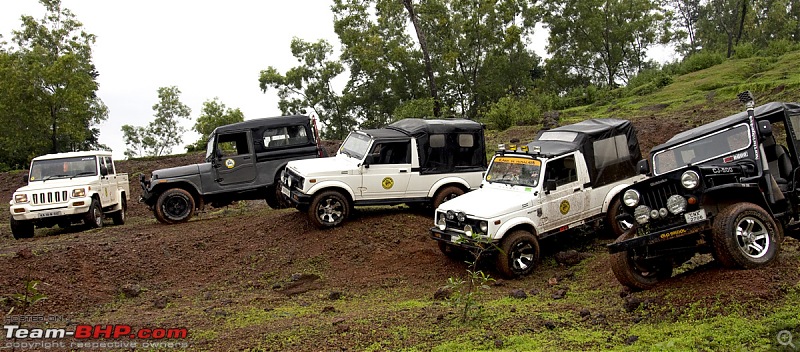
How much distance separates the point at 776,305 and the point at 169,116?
43.3 m

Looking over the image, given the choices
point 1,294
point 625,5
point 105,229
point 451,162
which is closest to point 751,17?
point 625,5

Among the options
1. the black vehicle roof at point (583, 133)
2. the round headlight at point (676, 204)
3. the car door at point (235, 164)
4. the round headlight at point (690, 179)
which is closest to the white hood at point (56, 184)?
the car door at point (235, 164)

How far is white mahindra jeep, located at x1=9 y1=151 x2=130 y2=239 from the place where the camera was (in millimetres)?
14102

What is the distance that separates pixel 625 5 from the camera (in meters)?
40.5

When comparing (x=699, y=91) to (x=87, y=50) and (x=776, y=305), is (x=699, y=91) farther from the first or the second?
(x=87, y=50)

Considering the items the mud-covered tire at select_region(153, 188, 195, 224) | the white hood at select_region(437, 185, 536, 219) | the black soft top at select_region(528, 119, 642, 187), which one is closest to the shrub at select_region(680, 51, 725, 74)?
the black soft top at select_region(528, 119, 642, 187)

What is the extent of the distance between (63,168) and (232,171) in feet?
14.6

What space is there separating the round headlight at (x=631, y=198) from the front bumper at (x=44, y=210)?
1237 cm

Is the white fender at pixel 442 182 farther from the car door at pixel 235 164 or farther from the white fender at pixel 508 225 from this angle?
the car door at pixel 235 164

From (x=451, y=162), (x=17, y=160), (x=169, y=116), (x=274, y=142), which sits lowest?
(x=451, y=162)

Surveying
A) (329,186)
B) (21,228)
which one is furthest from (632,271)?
(21,228)

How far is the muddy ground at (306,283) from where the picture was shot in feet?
21.8

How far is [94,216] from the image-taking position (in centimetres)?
1493

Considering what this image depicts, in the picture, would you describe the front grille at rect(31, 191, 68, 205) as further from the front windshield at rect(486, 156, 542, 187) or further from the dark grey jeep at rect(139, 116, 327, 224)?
the front windshield at rect(486, 156, 542, 187)
